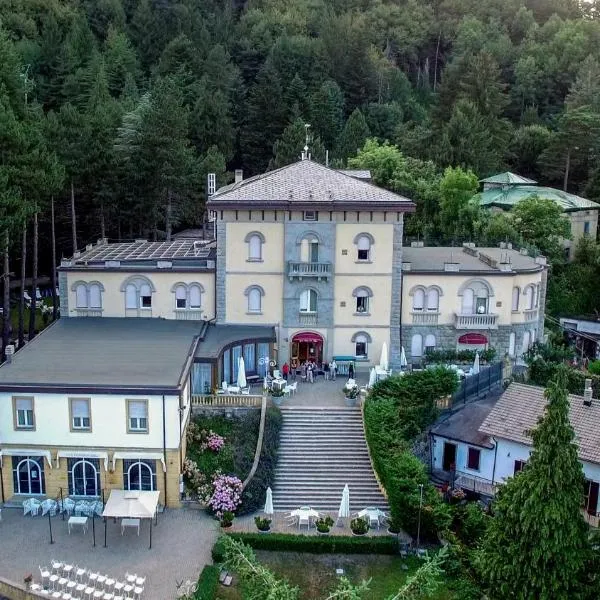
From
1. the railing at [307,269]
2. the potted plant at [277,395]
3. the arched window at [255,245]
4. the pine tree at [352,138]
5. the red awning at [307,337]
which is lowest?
the potted plant at [277,395]

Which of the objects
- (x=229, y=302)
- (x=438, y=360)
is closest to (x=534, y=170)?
(x=438, y=360)

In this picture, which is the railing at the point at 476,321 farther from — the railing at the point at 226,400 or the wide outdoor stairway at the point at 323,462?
the railing at the point at 226,400

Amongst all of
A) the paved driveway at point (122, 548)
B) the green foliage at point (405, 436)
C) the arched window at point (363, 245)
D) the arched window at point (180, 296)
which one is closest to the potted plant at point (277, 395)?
the green foliage at point (405, 436)

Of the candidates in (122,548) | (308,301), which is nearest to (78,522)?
(122,548)

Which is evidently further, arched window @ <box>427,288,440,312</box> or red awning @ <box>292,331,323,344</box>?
arched window @ <box>427,288,440,312</box>

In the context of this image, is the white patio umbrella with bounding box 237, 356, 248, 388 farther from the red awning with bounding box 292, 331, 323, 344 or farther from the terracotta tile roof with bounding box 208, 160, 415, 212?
the terracotta tile roof with bounding box 208, 160, 415, 212

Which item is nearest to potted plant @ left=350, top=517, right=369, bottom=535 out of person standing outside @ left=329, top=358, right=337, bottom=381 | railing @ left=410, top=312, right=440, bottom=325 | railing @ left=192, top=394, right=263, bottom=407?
railing @ left=192, top=394, right=263, bottom=407
